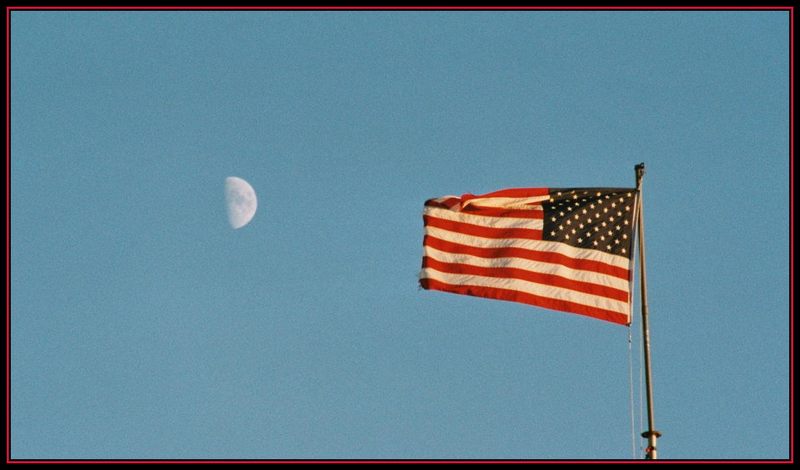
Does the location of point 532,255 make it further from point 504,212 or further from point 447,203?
point 447,203

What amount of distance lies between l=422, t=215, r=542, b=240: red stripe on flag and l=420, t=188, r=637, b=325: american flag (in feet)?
0.06

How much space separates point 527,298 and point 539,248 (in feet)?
3.42

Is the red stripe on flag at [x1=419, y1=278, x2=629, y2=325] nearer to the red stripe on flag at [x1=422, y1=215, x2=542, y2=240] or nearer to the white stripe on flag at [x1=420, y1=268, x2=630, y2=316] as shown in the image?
the white stripe on flag at [x1=420, y1=268, x2=630, y2=316]

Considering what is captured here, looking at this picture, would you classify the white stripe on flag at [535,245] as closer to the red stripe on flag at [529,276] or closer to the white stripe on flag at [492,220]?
the white stripe on flag at [492,220]

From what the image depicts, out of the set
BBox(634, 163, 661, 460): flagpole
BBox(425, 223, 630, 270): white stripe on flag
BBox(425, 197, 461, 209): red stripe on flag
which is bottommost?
BBox(634, 163, 661, 460): flagpole

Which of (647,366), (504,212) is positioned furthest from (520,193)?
(647,366)

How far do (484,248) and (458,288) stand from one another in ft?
3.12

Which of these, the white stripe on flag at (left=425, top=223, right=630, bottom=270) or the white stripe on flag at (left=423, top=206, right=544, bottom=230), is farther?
the white stripe on flag at (left=423, top=206, right=544, bottom=230)

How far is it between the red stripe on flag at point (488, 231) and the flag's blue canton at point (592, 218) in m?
0.25

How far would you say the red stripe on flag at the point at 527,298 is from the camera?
1156 inches

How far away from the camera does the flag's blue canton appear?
29.8 metres

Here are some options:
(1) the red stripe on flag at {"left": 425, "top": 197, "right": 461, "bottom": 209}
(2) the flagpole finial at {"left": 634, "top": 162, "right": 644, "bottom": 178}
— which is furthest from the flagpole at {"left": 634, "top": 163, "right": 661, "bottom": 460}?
(1) the red stripe on flag at {"left": 425, "top": 197, "right": 461, "bottom": 209}

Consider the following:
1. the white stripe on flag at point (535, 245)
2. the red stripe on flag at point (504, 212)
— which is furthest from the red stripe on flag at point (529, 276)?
the red stripe on flag at point (504, 212)

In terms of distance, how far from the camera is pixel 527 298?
29656mm
